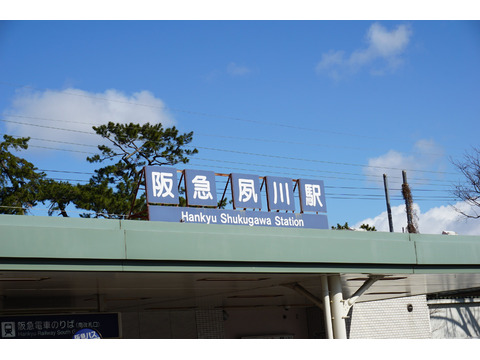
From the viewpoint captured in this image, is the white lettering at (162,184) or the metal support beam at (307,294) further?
the white lettering at (162,184)

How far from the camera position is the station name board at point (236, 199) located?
1512 centimetres

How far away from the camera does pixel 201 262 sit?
11.7m

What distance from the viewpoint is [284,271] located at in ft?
41.5

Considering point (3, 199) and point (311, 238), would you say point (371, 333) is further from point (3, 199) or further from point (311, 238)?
point (3, 199)

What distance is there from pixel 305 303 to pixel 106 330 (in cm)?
1148

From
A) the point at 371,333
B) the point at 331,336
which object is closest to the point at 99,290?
the point at 331,336

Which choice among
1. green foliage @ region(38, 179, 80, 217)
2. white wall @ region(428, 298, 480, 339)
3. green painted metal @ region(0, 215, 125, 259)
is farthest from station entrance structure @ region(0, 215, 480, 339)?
green foliage @ region(38, 179, 80, 217)

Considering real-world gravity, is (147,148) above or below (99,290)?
above

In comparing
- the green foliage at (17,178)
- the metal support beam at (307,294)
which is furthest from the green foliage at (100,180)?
the metal support beam at (307,294)

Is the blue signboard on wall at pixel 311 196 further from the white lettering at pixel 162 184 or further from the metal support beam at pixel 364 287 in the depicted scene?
the white lettering at pixel 162 184

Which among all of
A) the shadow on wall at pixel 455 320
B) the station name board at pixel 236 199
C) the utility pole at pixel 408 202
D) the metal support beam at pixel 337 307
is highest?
the utility pole at pixel 408 202

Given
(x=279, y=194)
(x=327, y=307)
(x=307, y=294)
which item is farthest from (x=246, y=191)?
(x=327, y=307)

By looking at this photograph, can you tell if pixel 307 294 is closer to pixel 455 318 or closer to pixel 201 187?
pixel 201 187

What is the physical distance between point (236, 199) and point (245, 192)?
1.16 feet
